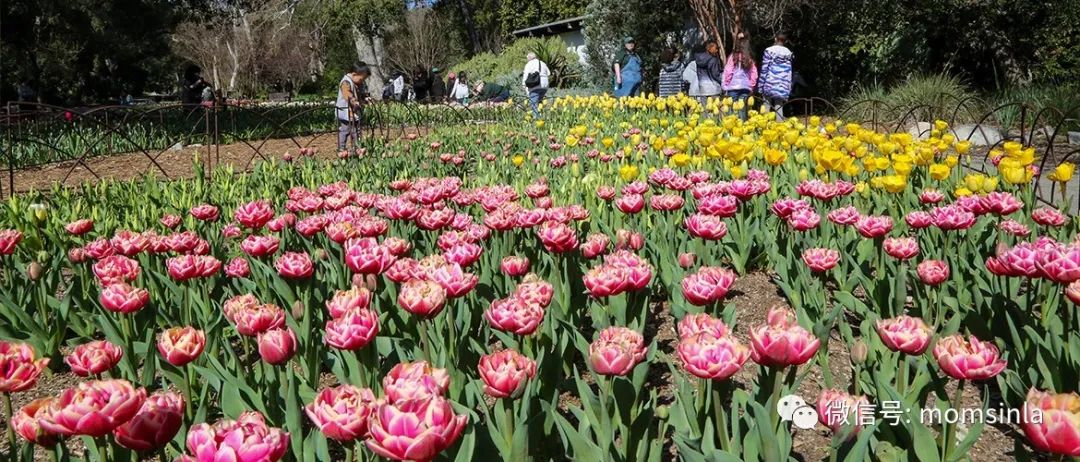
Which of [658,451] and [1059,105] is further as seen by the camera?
[1059,105]

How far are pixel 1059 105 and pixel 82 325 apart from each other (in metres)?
11.9

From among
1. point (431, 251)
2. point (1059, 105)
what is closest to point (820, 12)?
point (1059, 105)

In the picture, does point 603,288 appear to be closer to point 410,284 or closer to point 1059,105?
point 410,284

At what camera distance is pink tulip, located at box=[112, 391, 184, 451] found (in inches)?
48.7

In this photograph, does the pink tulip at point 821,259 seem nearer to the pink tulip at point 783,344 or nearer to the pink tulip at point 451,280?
the pink tulip at point 783,344

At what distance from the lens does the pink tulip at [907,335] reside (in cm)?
159

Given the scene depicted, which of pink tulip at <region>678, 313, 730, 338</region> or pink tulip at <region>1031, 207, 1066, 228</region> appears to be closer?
pink tulip at <region>678, 313, 730, 338</region>

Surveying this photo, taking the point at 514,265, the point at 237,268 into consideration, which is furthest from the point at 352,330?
the point at 237,268

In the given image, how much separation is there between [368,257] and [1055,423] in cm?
166

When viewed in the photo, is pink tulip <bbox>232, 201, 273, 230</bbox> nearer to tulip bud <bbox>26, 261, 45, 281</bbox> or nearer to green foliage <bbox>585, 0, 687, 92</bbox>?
tulip bud <bbox>26, 261, 45, 281</bbox>

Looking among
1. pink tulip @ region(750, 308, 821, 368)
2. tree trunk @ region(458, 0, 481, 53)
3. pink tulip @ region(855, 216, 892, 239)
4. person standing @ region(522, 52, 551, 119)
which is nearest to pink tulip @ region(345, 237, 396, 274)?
pink tulip @ region(750, 308, 821, 368)

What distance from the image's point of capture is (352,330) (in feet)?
5.13

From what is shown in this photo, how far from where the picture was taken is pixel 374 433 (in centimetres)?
106

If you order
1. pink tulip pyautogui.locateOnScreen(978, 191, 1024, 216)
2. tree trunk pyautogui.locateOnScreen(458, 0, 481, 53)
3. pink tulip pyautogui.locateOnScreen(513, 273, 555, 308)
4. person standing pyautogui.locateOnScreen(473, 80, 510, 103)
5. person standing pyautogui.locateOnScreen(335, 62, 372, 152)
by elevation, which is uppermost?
tree trunk pyautogui.locateOnScreen(458, 0, 481, 53)
